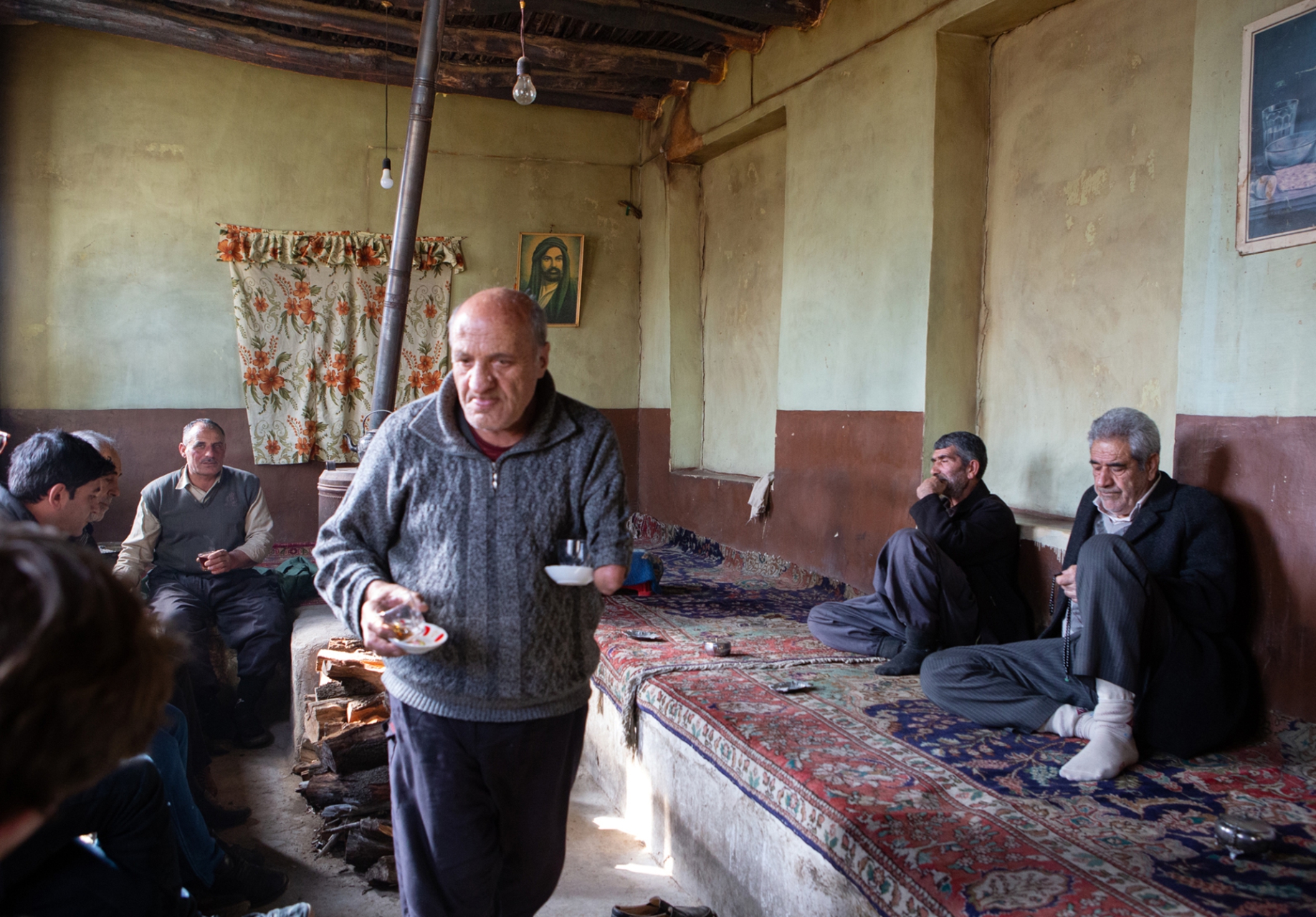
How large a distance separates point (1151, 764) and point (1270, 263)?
155 centimetres

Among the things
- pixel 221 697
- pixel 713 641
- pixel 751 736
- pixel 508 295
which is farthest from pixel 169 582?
pixel 508 295

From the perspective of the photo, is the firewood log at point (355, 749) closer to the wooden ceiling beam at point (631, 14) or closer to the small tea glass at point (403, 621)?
the small tea glass at point (403, 621)

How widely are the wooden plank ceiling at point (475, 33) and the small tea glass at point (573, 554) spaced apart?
167 inches

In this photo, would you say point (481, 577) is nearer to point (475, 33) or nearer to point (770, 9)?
point (770, 9)

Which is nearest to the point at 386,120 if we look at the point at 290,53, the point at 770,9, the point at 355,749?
the point at 290,53

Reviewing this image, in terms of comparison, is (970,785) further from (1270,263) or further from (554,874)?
(1270,263)

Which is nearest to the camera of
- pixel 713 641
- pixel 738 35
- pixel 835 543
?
pixel 713 641

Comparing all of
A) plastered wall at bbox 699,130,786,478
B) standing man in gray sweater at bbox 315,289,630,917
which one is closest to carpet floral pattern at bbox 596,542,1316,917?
standing man in gray sweater at bbox 315,289,630,917

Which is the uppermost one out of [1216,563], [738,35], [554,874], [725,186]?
[738,35]

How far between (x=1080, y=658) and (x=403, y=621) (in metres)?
2.03

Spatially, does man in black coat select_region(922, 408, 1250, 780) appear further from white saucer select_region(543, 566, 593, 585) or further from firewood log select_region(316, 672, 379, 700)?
firewood log select_region(316, 672, 379, 700)

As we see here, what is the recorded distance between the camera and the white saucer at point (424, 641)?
1683 mm

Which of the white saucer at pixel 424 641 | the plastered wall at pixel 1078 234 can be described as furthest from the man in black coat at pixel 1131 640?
the white saucer at pixel 424 641

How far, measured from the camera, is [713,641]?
407cm
